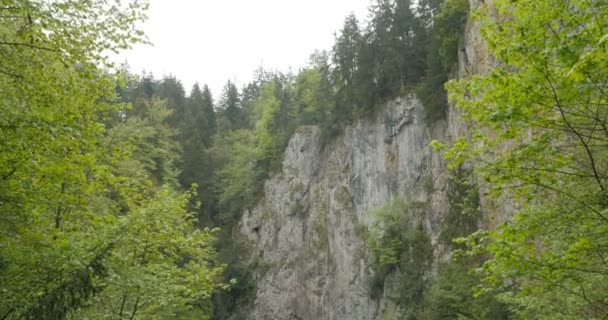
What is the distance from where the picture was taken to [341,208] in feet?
109

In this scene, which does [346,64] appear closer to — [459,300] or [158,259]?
[459,300]

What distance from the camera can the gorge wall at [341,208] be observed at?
26250 millimetres

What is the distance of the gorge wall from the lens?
26250 mm

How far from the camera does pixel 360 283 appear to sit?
29594 mm

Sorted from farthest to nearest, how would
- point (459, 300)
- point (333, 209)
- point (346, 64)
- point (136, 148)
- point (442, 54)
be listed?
point (346, 64)
point (333, 209)
point (442, 54)
point (459, 300)
point (136, 148)

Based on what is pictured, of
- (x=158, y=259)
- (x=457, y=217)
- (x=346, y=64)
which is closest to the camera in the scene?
(x=158, y=259)

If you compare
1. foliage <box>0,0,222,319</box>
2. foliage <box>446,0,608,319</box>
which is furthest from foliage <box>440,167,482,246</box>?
foliage <box>0,0,222,319</box>

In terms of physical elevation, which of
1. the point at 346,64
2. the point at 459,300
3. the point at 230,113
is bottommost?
the point at 459,300

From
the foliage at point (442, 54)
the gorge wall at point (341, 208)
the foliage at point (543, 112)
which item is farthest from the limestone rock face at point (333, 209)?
the foliage at point (543, 112)

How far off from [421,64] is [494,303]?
19.7m

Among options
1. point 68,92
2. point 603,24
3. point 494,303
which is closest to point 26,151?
point 68,92

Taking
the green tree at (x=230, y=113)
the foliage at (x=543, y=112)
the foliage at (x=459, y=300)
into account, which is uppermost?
the green tree at (x=230, y=113)

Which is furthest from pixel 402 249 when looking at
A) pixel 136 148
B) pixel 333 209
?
pixel 136 148

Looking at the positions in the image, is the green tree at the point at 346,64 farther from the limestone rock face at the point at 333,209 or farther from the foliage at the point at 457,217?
the foliage at the point at 457,217
